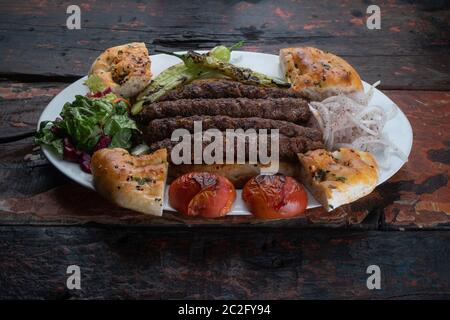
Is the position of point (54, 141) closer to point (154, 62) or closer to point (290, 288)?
point (154, 62)

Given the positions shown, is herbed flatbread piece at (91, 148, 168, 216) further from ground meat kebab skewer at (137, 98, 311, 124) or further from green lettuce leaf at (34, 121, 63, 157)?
ground meat kebab skewer at (137, 98, 311, 124)

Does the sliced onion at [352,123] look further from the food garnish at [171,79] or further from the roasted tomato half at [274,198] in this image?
the food garnish at [171,79]

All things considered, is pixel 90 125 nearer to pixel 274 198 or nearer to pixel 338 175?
pixel 274 198

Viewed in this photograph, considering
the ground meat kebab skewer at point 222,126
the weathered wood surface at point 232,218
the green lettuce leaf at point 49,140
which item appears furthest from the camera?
the ground meat kebab skewer at point 222,126

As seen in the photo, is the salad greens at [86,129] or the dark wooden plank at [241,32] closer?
the salad greens at [86,129]

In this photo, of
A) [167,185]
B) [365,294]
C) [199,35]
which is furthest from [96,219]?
[199,35]

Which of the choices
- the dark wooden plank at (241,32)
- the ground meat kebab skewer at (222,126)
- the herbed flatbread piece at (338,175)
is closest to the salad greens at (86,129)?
the ground meat kebab skewer at (222,126)

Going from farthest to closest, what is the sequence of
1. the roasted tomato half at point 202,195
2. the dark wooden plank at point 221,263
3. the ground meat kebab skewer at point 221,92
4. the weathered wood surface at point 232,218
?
the ground meat kebab skewer at point 221,92 → the weathered wood surface at point 232,218 → the roasted tomato half at point 202,195 → the dark wooden plank at point 221,263
